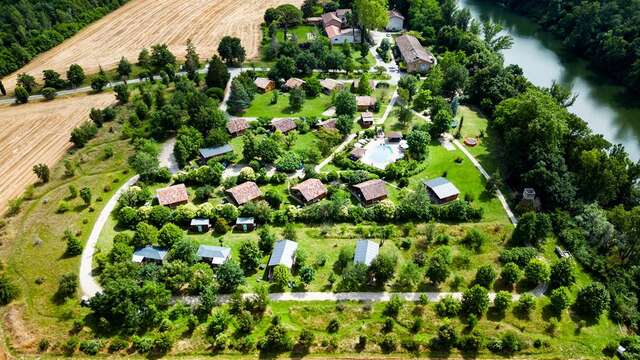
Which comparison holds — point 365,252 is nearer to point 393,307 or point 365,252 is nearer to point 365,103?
point 393,307

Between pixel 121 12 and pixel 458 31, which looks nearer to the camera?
pixel 458 31

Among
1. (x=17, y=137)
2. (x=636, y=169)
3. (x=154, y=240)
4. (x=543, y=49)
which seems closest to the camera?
(x=154, y=240)

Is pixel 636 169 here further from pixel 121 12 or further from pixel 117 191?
pixel 121 12

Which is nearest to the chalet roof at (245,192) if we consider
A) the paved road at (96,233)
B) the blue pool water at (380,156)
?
the paved road at (96,233)

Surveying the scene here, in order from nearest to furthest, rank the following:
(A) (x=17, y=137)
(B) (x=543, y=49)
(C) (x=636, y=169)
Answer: (C) (x=636, y=169)
(A) (x=17, y=137)
(B) (x=543, y=49)

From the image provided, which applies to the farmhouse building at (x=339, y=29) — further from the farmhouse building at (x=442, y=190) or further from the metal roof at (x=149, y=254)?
the metal roof at (x=149, y=254)

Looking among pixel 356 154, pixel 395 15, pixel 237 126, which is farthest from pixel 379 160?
pixel 395 15

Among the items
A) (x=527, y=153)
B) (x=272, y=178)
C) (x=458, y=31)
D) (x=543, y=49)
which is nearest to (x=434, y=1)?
(x=458, y=31)
